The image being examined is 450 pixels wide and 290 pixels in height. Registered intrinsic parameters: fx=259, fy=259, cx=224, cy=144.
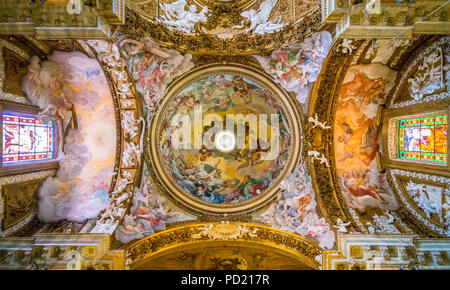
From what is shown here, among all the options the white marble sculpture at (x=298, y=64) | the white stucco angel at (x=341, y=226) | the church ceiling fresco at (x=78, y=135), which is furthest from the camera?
the white stucco angel at (x=341, y=226)

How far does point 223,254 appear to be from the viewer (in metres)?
11.6

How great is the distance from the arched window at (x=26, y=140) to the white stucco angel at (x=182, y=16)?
A: 6205 millimetres

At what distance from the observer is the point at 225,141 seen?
43.4 feet

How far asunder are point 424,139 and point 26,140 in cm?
1484

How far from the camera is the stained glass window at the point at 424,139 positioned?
355 inches

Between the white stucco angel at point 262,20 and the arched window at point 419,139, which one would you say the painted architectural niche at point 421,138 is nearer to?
the arched window at point 419,139

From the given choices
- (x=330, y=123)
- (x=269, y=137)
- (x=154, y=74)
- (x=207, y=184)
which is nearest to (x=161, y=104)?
(x=154, y=74)

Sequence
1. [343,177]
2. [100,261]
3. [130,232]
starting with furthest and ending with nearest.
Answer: [343,177] → [130,232] → [100,261]

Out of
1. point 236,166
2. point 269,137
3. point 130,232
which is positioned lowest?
point 130,232

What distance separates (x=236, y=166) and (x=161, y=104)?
15.5 feet

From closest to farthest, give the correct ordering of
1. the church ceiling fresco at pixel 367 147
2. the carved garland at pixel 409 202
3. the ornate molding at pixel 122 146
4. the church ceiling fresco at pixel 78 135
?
the carved garland at pixel 409 202 < the church ceiling fresco at pixel 367 147 < the church ceiling fresco at pixel 78 135 < the ornate molding at pixel 122 146

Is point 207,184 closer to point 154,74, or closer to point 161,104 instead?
point 161,104

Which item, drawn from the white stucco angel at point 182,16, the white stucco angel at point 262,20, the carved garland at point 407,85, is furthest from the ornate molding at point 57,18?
the carved garland at point 407,85

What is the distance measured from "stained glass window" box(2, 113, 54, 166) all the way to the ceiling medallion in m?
3.99
